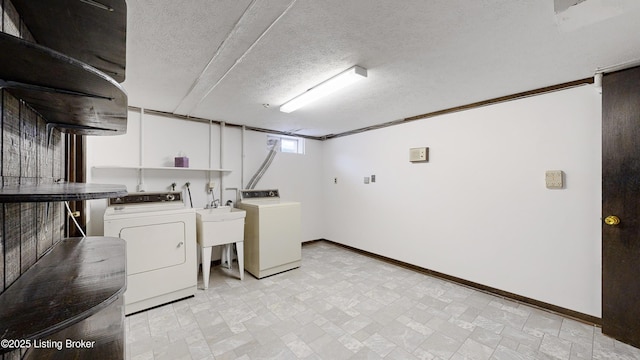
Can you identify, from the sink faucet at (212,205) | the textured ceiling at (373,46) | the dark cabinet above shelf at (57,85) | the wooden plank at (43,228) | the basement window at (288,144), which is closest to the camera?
the dark cabinet above shelf at (57,85)

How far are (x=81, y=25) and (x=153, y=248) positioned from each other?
223cm

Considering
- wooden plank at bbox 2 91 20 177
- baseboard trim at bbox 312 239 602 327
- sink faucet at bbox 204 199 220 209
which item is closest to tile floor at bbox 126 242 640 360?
baseboard trim at bbox 312 239 602 327

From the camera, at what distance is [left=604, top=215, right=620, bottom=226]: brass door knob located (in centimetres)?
203

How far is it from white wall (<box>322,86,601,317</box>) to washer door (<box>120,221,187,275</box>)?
2.84 m

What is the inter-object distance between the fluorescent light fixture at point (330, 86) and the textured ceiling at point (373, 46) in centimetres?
6

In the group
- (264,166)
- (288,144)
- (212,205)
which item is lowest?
(212,205)

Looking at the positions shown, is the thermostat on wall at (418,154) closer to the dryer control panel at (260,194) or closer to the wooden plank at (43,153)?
the dryer control panel at (260,194)

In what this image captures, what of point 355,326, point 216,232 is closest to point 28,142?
point 216,232

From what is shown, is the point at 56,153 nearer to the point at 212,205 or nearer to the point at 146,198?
the point at 146,198

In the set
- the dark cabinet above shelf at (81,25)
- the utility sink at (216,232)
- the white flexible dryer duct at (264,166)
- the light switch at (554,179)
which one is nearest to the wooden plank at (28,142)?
the dark cabinet above shelf at (81,25)

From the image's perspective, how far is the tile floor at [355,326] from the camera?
6.26 ft

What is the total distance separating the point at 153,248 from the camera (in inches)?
99.0

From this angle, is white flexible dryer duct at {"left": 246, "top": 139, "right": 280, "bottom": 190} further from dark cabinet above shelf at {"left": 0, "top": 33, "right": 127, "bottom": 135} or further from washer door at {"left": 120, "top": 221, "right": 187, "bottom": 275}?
dark cabinet above shelf at {"left": 0, "top": 33, "right": 127, "bottom": 135}

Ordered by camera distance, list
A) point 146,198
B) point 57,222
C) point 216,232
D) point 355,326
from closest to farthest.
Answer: point 57,222
point 355,326
point 146,198
point 216,232
